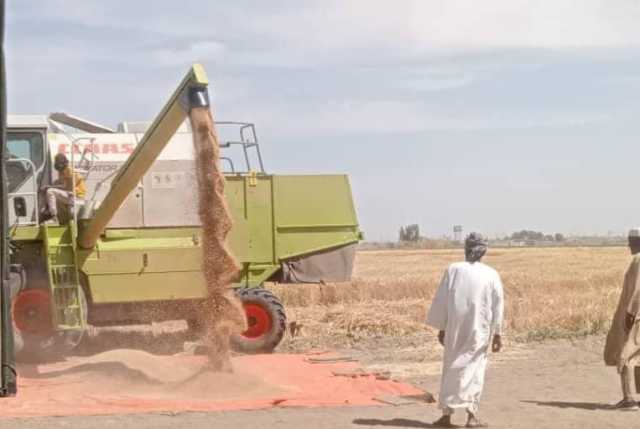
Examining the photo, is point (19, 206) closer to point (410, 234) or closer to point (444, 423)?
point (444, 423)

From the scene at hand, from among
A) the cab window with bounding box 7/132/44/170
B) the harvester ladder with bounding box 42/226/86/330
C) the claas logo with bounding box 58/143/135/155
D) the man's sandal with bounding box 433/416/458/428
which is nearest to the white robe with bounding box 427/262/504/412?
the man's sandal with bounding box 433/416/458/428

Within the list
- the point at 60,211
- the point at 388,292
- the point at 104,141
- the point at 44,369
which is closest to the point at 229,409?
the point at 44,369

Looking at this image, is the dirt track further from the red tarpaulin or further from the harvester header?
the harvester header

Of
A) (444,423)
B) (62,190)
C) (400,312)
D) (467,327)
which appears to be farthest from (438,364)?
(400,312)

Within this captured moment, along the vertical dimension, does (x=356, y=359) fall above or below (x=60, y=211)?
below

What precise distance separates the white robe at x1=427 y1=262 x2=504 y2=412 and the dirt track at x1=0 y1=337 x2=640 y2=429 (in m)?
0.54

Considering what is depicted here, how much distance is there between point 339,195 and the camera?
1766cm

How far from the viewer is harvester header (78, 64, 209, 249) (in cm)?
1270

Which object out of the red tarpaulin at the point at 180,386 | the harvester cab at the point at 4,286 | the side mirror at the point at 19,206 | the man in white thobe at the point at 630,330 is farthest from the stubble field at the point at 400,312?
the harvester cab at the point at 4,286

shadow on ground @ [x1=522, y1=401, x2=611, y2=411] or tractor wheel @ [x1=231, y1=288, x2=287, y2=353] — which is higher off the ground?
tractor wheel @ [x1=231, y1=288, x2=287, y2=353]

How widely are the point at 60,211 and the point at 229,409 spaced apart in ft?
18.9

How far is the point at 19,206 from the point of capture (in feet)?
51.2

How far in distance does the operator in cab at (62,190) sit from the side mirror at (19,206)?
35cm

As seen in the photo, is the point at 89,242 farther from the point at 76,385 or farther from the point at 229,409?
the point at 229,409
